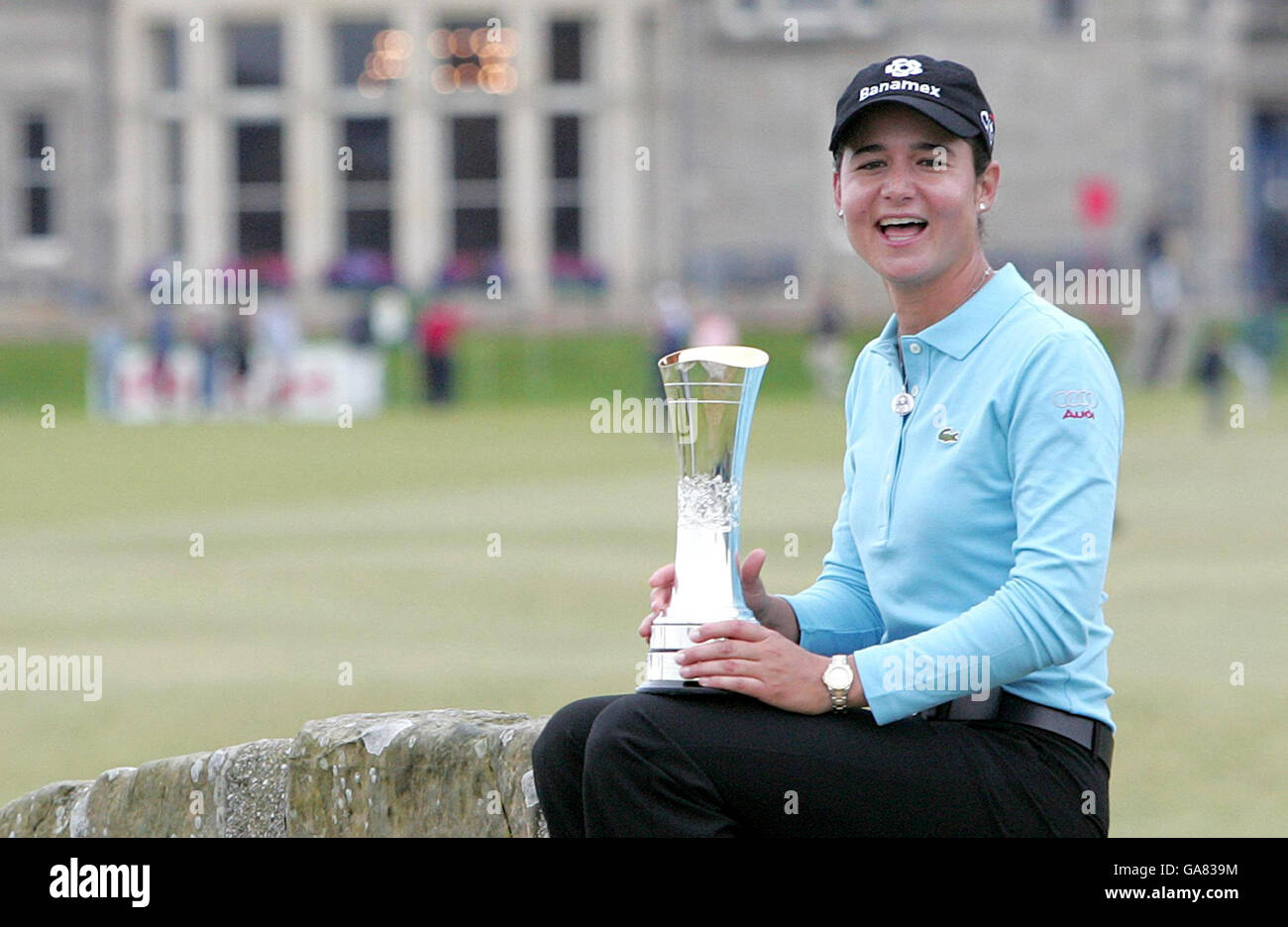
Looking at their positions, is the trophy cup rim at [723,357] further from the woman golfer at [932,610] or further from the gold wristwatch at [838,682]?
the gold wristwatch at [838,682]

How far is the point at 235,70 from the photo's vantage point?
45.6 m

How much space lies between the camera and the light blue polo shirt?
3.50 meters

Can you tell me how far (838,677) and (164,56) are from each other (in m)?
44.0

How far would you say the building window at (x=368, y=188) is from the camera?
45438mm

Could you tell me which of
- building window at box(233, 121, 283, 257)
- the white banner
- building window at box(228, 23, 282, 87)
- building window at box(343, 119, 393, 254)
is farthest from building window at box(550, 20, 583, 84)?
the white banner

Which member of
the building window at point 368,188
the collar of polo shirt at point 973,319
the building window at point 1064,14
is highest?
the building window at point 1064,14

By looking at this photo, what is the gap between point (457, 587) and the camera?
42.5 ft

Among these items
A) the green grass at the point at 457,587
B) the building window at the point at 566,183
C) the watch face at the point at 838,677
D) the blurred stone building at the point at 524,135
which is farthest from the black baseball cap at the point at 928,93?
the building window at the point at 566,183

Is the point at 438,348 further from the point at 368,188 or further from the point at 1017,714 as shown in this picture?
the point at 1017,714

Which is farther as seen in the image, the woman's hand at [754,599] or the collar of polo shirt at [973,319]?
the woman's hand at [754,599]

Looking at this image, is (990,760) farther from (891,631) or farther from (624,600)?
(624,600)

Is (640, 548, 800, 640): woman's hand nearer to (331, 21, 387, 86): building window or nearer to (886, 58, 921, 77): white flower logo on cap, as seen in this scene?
(886, 58, 921, 77): white flower logo on cap

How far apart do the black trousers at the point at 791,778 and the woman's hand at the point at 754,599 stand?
0.45m

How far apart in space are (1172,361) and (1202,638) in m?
25.3
